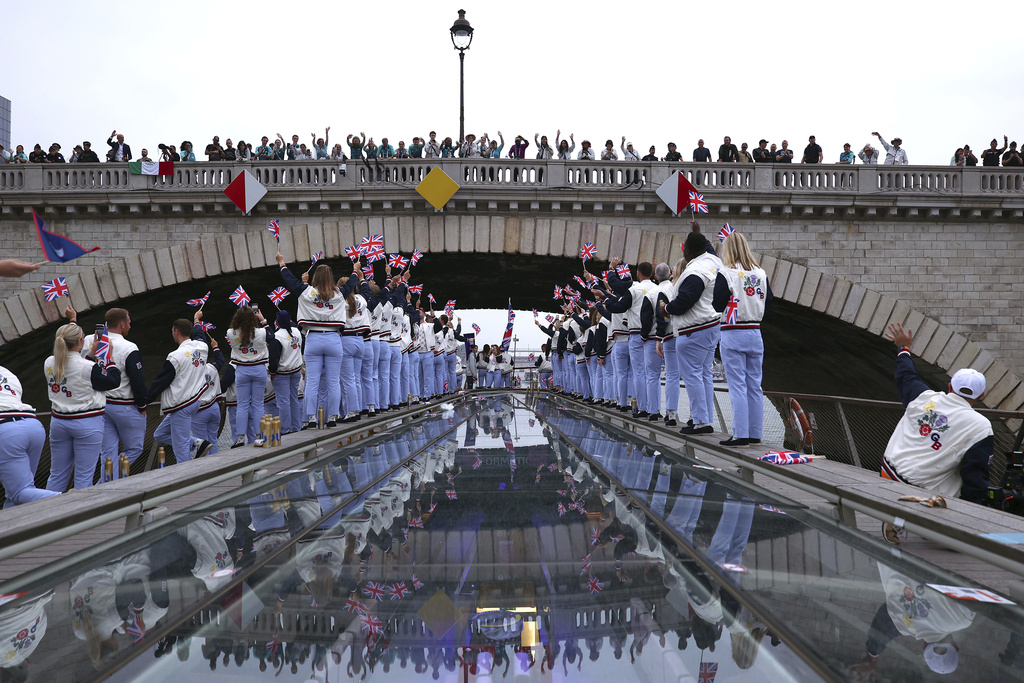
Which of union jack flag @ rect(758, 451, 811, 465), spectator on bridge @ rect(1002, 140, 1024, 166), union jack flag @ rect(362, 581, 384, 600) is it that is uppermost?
spectator on bridge @ rect(1002, 140, 1024, 166)

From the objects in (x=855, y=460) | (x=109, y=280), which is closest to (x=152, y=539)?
(x=855, y=460)

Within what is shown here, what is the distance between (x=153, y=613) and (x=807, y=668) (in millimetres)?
2066

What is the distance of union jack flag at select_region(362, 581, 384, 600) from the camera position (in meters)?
2.85

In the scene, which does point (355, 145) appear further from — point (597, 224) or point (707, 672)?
point (707, 672)

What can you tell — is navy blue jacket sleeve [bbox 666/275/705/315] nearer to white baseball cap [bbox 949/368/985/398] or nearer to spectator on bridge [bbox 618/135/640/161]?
white baseball cap [bbox 949/368/985/398]

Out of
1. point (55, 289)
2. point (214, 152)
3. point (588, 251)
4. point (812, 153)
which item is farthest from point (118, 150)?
point (812, 153)

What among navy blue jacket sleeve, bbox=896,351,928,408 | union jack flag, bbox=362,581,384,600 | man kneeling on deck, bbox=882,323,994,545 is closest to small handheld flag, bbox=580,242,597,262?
navy blue jacket sleeve, bbox=896,351,928,408

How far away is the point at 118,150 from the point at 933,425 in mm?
22789

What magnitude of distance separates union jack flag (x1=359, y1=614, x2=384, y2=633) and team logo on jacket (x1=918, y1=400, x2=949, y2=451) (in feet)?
14.1

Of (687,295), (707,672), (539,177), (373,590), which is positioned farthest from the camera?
(539,177)

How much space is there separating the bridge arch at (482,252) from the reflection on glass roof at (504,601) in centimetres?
1774

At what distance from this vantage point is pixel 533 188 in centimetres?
2138

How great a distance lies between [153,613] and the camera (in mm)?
2656

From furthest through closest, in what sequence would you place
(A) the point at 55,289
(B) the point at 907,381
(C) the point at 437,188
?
(C) the point at 437,188 < (A) the point at 55,289 < (B) the point at 907,381
